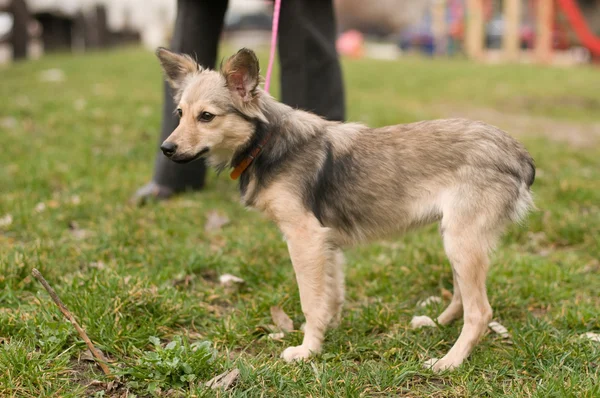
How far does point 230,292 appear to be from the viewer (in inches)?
137

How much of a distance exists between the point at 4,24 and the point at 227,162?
14.7 metres

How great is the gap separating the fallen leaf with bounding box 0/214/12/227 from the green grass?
5 centimetres

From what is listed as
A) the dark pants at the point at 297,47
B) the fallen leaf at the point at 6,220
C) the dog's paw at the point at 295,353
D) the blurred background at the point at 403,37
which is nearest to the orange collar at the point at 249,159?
the dog's paw at the point at 295,353

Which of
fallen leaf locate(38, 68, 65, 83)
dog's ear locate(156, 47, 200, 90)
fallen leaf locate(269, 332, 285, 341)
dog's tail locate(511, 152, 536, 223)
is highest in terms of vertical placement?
dog's ear locate(156, 47, 200, 90)

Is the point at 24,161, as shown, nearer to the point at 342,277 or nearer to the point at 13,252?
the point at 13,252

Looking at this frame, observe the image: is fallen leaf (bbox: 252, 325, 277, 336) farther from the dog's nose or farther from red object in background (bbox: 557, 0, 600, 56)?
red object in background (bbox: 557, 0, 600, 56)

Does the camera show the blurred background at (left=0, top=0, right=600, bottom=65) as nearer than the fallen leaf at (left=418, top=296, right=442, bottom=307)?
No

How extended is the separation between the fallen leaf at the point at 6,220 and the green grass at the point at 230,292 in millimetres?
48

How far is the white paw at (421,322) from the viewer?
122 inches

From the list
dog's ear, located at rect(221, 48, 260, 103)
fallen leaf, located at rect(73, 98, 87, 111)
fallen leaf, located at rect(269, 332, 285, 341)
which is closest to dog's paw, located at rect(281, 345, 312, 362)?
fallen leaf, located at rect(269, 332, 285, 341)

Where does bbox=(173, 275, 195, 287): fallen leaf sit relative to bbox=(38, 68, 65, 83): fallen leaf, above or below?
above

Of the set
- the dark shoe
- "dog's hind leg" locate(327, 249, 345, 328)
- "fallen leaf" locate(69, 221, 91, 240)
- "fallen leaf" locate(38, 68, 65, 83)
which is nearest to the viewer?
"dog's hind leg" locate(327, 249, 345, 328)

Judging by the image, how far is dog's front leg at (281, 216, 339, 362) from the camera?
9.37 ft

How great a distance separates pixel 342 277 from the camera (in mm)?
3248
